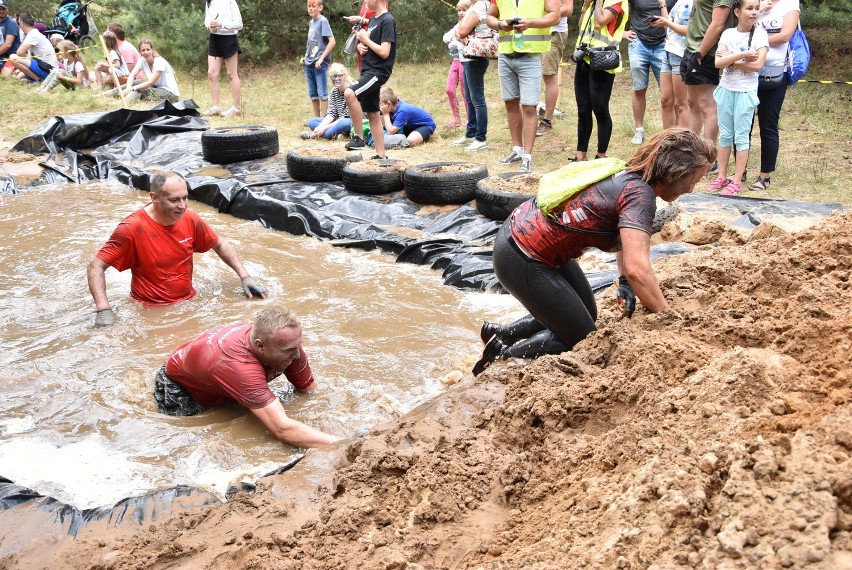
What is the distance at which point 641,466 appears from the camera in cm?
273

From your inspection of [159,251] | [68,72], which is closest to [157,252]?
[159,251]

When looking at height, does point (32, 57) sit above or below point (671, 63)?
above

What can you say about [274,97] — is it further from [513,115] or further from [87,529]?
[87,529]

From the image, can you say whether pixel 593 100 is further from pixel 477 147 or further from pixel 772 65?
pixel 477 147

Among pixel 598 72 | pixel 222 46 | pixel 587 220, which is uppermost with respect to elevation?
pixel 222 46

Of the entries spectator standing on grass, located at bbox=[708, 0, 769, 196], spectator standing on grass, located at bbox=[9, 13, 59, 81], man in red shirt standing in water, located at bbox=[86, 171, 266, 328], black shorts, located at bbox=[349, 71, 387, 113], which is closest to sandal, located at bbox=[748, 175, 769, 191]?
spectator standing on grass, located at bbox=[708, 0, 769, 196]

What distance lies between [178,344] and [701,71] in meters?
5.58

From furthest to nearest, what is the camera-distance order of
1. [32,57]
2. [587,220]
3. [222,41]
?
[32,57], [222,41], [587,220]

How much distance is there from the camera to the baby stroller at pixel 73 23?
18094 mm

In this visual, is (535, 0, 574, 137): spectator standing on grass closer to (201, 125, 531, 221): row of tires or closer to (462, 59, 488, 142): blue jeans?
(462, 59, 488, 142): blue jeans

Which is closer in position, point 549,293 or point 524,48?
point 549,293

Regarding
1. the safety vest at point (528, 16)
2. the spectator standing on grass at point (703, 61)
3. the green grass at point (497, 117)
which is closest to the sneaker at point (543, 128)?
the green grass at point (497, 117)

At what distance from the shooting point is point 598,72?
28.0 feet

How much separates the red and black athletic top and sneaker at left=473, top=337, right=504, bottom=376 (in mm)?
734
